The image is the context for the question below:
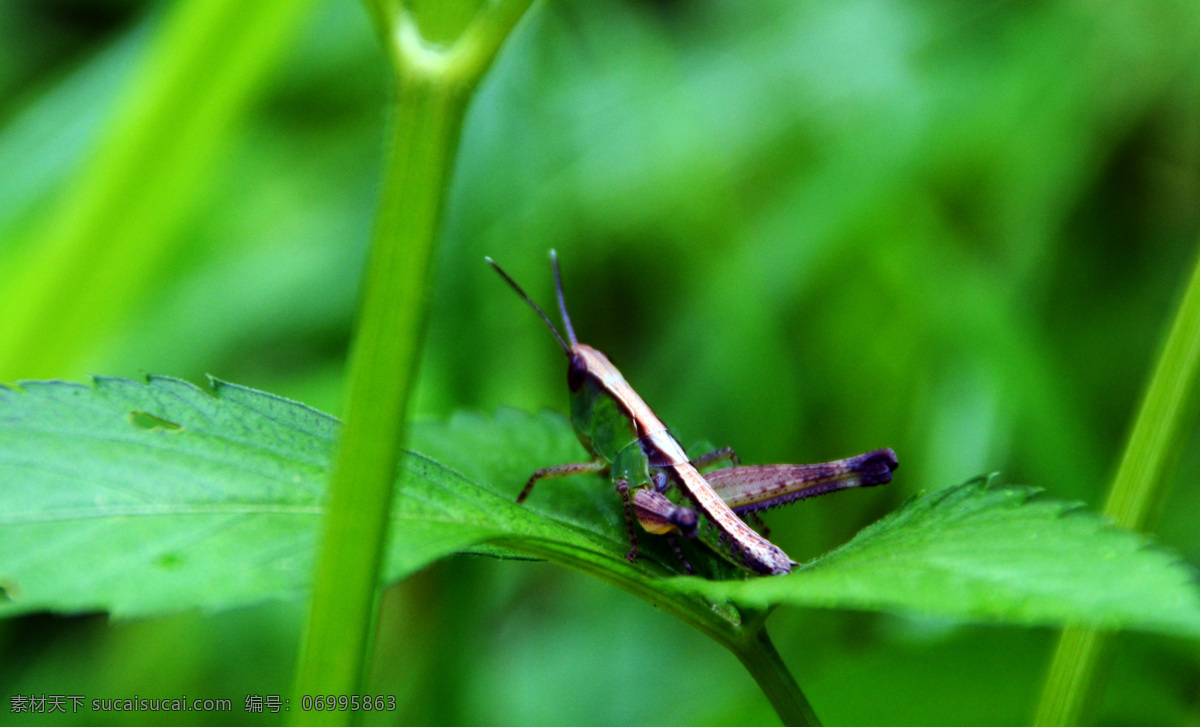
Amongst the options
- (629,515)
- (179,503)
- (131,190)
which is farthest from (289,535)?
(131,190)

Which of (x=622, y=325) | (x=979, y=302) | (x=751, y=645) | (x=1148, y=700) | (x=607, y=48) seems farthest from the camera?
(x=607, y=48)

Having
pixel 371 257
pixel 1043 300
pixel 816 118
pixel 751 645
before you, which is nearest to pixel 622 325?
pixel 816 118

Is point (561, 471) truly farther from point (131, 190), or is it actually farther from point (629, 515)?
point (131, 190)

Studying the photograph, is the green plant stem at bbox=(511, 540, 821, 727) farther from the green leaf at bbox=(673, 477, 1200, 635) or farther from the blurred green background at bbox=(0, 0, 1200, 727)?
the blurred green background at bbox=(0, 0, 1200, 727)

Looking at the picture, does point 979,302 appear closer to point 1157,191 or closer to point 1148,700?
point 1157,191

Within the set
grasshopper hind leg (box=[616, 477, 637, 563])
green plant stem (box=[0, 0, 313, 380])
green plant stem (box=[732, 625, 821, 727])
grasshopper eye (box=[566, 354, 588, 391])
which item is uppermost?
green plant stem (box=[0, 0, 313, 380])

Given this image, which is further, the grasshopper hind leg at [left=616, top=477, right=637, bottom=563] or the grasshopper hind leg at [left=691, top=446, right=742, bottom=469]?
the grasshopper hind leg at [left=691, top=446, right=742, bottom=469]

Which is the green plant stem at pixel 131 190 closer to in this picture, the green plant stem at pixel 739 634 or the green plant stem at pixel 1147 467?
the green plant stem at pixel 739 634

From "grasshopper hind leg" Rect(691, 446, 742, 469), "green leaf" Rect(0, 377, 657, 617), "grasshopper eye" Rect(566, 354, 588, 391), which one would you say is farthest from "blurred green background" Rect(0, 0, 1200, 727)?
"green leaf" Rect(0, 377, 657, 617)

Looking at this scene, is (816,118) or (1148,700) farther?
(816,118)
